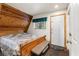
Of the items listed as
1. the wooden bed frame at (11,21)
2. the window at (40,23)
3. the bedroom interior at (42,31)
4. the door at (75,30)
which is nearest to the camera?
the door at (75,30)

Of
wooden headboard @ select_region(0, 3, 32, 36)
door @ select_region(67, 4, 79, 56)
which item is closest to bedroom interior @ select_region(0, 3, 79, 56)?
wooden headboard @ select_region(0, 3, 32, 36)

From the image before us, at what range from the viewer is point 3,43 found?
131 cm

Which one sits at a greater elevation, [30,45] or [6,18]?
[6,18]

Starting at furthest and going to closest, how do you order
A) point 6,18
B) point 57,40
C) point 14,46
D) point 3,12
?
1. point 6,18
2. point 3,12
3. point 57,40
4. point 14,46

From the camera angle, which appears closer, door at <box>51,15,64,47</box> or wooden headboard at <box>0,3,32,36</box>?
door at <box>51,15,64,47</box>

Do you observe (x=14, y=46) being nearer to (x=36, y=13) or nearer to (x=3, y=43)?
(x=3, y=43)

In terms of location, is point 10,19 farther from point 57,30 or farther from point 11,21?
point 57,30

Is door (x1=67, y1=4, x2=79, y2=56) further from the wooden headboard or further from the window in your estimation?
the wooden headboard

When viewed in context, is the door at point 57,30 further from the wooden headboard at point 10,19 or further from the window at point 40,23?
the wooden headboard at point 10,19

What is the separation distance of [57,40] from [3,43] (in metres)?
0.93

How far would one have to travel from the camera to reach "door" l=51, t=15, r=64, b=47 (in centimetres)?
127

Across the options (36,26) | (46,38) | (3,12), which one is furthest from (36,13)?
(3,12)

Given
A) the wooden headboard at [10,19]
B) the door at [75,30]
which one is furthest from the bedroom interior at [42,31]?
the door at [75,30]

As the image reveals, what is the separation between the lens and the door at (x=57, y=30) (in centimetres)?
127
